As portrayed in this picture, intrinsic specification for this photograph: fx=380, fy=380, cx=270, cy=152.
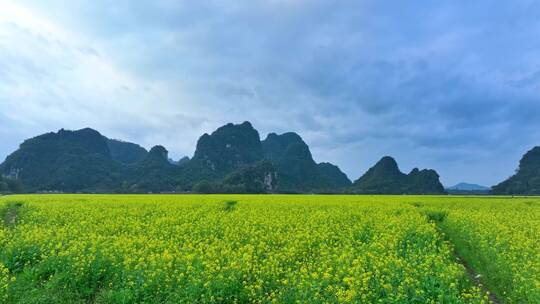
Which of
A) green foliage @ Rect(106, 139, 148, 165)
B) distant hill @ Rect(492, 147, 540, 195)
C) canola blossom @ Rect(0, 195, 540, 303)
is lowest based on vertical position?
canola blossom @ Rect(0, 195, 540, 303)

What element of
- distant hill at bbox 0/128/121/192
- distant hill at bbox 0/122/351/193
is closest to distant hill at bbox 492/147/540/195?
distant hill at bbox 0/122/351/193

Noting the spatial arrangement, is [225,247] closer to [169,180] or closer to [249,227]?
[249,227]

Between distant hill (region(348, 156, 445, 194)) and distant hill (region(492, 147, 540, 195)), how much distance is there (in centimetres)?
1274

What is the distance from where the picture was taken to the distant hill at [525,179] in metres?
76.8

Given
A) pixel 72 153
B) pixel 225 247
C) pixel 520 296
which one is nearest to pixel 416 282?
pixel 520 296

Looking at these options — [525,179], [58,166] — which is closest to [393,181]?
[525,179]

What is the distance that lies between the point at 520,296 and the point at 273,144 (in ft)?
541

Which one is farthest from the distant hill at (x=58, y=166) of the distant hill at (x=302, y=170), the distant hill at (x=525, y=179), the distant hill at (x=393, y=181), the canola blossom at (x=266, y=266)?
the distant hill at (x=525, y=179)

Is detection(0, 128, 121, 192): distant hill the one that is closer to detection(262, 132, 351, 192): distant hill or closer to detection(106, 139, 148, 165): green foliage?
detection(106, 139, 148, 165): green foliage

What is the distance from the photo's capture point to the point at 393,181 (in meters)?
100

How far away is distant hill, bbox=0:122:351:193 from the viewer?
92.6m

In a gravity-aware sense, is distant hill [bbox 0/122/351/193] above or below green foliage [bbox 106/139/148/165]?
below

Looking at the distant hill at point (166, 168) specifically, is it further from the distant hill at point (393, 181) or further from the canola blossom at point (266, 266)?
the canola blossom at point (266, 266)

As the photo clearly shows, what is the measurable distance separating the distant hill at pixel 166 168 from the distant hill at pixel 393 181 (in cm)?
1021
